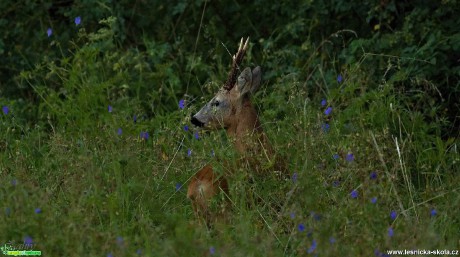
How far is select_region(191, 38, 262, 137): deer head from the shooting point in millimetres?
5949

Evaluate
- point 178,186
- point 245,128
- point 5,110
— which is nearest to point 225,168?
point 178,186

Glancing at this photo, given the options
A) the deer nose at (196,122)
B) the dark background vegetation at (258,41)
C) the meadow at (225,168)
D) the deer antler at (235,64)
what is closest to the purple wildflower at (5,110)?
the meadow at (225,168)

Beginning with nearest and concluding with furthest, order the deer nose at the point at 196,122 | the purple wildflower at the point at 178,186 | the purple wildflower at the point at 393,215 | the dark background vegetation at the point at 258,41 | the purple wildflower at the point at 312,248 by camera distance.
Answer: the purple wildflower at the point at 312,248, the purple wildflower at the point at 393,215, the purple wildflower at the point at 178,186, the deer nose at the point at 196,122, the dark background vegetation at the point at 258,41

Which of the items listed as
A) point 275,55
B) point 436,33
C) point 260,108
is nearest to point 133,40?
point 275,55

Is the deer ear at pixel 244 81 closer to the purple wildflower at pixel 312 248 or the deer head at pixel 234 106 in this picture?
the deer head at pixel 234 106

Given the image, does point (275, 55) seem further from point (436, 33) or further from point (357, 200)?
point (357, 200)

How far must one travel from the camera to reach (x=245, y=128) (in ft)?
19.4

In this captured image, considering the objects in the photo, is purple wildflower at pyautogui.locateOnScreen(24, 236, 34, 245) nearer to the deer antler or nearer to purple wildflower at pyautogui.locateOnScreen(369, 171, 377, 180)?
purple wildflower at pyautogui.locateOnScreen(369, 171, 377, 180)

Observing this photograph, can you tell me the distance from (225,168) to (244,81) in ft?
3.18

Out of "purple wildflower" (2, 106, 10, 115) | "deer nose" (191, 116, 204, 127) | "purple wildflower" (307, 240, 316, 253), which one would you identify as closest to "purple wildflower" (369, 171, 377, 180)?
"purple wildflower" (307, 240, 316, 253)

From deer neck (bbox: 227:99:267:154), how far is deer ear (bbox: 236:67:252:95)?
0.21 feet

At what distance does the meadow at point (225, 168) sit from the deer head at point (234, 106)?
93 mm

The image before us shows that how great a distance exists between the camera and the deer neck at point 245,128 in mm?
5559

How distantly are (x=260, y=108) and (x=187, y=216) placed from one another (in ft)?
5.51
